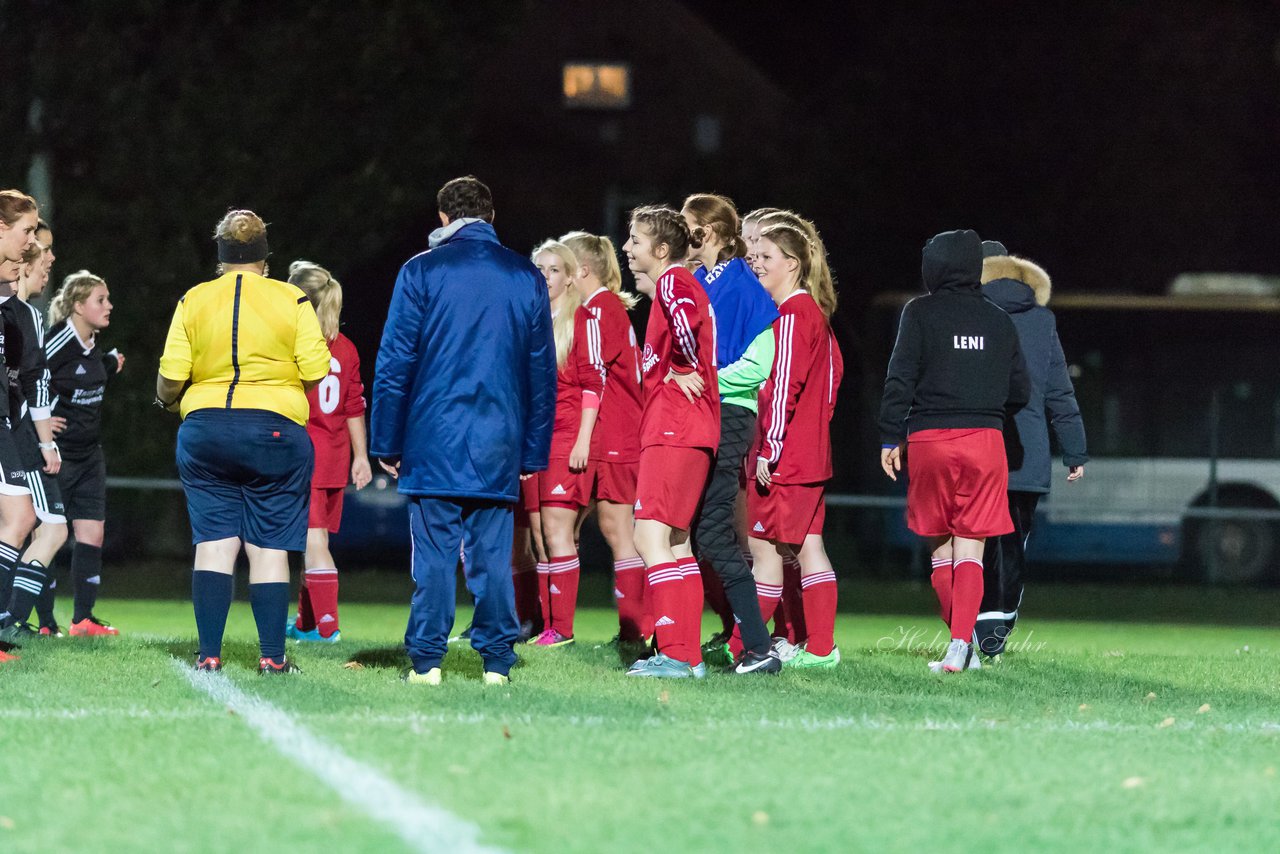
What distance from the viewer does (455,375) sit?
771cm

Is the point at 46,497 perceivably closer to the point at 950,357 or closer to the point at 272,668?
the point at 272,668

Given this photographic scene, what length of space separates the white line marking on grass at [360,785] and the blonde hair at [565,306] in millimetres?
2898

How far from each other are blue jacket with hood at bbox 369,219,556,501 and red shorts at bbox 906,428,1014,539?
2044mm

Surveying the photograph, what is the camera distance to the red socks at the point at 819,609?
8.91 meters

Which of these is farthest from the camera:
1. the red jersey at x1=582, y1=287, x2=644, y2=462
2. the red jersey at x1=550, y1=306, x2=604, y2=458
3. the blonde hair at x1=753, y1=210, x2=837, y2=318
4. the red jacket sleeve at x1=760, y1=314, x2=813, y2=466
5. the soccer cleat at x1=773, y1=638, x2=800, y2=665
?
the red jersey at x1=582, y1=287, x2=644, y2=462

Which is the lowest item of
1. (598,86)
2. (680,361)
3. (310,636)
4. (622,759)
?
(310,636)

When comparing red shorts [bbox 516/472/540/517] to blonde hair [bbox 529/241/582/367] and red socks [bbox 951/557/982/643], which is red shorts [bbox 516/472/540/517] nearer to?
blonde hair [bbox 529/241/582/367]

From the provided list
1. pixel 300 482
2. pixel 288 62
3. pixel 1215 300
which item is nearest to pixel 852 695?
pixel 300 482

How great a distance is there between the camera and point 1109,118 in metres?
38.2

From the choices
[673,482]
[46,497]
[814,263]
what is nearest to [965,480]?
[814,263]

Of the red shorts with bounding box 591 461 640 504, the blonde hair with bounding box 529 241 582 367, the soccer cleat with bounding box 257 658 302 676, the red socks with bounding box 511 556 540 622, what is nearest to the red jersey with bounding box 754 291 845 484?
the red shorts with bounding box 591 461 640 504

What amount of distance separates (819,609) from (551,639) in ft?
5.67

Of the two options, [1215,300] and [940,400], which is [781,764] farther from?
[1215,300]

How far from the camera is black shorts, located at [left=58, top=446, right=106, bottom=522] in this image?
1021 cm
